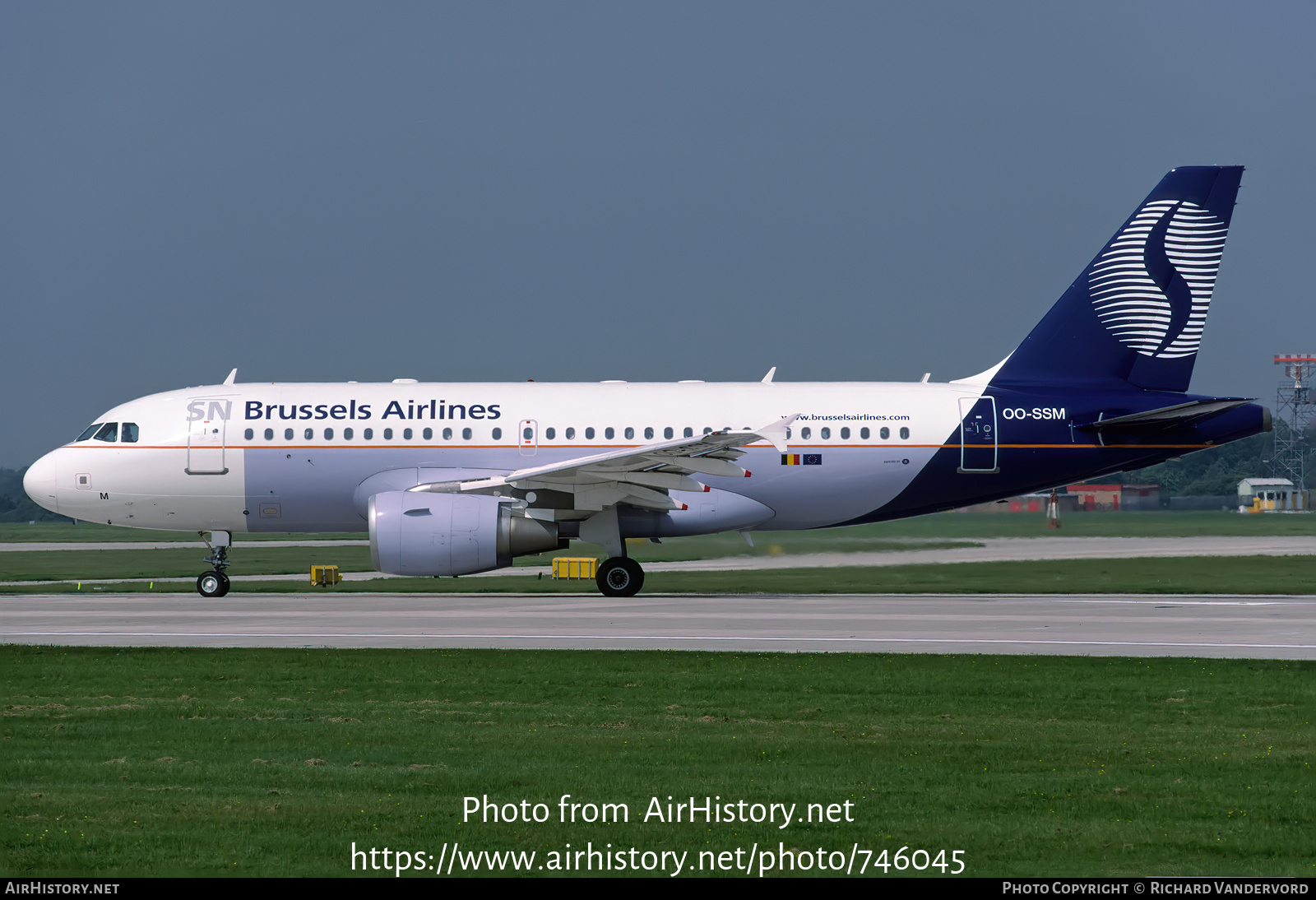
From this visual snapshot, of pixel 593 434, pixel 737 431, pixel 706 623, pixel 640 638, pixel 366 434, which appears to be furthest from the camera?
pixel 366 434

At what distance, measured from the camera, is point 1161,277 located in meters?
27.2

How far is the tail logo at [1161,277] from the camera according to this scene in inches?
1067

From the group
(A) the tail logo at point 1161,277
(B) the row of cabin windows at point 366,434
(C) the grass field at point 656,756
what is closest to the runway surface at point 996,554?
(B) the row of cabin windows at point 366,434

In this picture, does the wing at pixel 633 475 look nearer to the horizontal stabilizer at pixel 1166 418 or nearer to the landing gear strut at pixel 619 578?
the landing gear strut at pixel 619 578

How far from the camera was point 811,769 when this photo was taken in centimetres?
916

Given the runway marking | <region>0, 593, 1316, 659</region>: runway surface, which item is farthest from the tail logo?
the runway marking

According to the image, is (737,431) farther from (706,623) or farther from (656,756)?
(656,756)

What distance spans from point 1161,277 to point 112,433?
69.7ft

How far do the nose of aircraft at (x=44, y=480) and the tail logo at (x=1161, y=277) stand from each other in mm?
21153

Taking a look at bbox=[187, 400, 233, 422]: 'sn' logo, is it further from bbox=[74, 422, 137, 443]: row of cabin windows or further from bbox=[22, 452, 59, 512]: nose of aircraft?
bbox=[22, 452, 59, 512]: nose of aircraft

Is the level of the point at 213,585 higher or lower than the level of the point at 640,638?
higher

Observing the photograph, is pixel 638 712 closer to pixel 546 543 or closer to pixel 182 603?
pixel 546 543

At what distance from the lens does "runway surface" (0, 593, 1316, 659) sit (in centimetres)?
1678

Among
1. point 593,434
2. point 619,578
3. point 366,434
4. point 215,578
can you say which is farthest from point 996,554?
point 215,578
